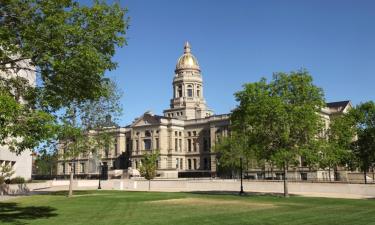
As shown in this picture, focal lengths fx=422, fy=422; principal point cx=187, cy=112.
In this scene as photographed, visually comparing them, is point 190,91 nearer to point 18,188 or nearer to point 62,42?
point 18,188

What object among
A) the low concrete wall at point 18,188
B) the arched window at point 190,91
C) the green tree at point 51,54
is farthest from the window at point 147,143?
the green tree at point 51,54

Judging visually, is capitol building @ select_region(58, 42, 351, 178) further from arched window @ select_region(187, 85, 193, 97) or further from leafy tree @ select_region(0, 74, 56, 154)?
leafy tree @ select_region(0, 74, 56, 154)

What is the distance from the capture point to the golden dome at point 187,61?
470 feet

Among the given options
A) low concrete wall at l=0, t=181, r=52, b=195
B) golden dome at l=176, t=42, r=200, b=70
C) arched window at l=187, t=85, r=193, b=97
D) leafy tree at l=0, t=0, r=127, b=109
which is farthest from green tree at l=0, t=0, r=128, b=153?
golden dome at l=176, t=42, r=200, b=70

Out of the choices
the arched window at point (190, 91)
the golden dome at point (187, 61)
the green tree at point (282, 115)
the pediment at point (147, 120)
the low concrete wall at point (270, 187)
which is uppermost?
the golden dome at point (187, 61)

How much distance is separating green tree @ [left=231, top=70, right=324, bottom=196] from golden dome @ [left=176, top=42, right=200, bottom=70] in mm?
101377

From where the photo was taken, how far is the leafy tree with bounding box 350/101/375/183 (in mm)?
65625

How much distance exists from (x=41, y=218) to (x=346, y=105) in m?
94.0

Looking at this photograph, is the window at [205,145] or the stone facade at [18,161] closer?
the stone facade at [18,161]

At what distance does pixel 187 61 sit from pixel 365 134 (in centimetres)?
8525

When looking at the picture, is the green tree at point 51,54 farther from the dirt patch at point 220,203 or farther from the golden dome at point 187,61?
the golden dome at point 187,61

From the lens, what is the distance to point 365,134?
2606 inches

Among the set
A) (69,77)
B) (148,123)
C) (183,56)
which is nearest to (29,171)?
(69,77)

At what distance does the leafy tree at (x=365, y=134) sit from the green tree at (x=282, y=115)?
28.5m
